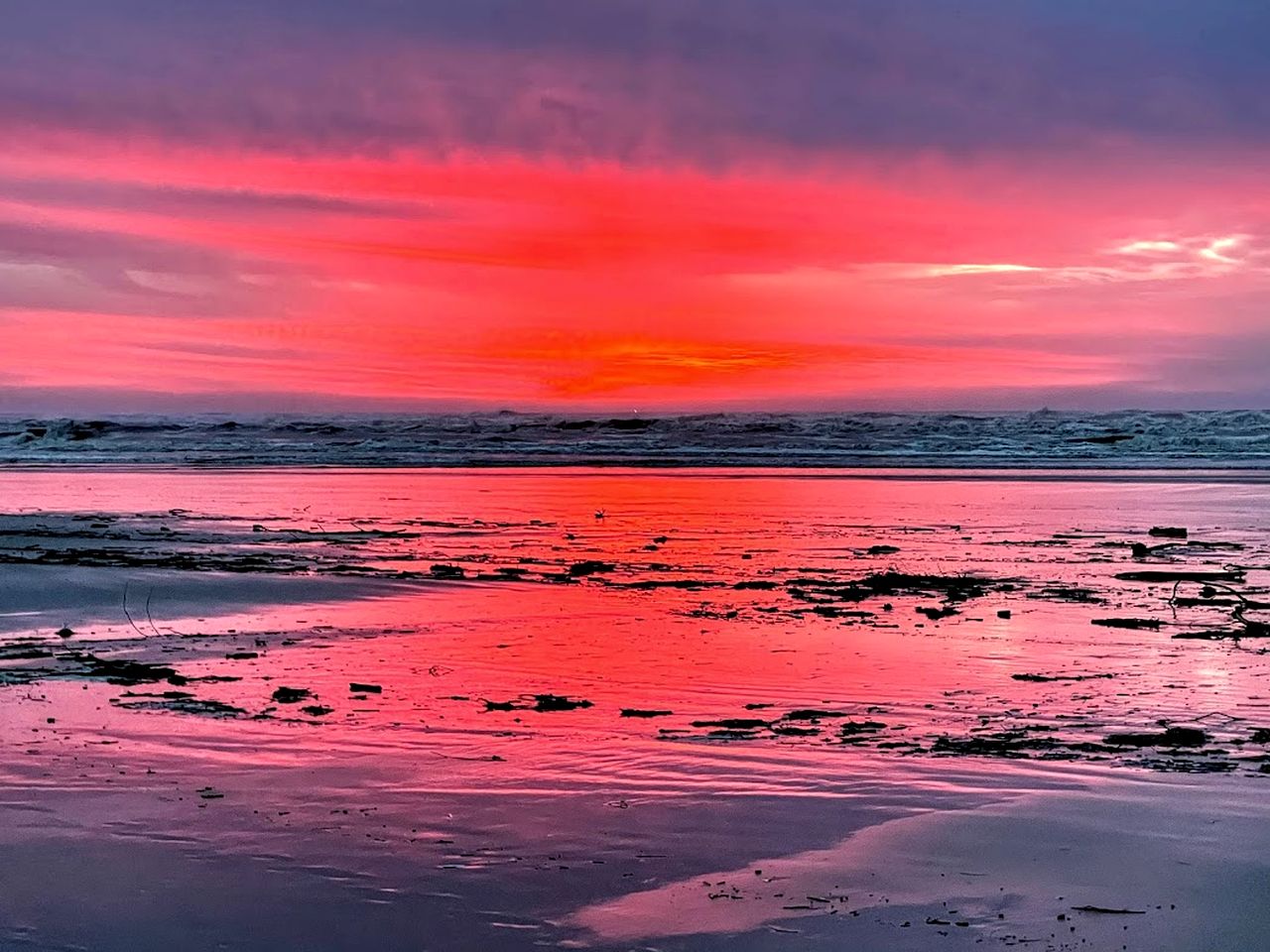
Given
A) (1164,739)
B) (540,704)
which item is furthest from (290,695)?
(1164,739)

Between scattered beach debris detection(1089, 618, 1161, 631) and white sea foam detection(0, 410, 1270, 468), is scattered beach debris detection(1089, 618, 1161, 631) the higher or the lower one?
the lower one

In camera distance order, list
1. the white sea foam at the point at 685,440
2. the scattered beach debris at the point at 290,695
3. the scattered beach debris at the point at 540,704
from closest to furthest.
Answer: the scattered beach debris at the point at 540,704, the scattered beach debris at the point at 290,695, the white sea foam at the point at 685,440

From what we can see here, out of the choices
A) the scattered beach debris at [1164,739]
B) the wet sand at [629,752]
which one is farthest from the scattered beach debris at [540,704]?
the scattered beach debris at [1164,739]

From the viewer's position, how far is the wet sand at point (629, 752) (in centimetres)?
545

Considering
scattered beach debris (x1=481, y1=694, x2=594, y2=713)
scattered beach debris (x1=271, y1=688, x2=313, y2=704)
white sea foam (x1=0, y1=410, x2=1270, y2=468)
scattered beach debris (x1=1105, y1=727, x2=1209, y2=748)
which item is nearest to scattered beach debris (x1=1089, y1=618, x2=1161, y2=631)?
scattered beach debris (x1=1105, y1=727, x2=1209, y2=748)

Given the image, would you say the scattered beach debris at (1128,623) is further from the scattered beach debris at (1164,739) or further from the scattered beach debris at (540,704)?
the scattered beach debris at (540,704)

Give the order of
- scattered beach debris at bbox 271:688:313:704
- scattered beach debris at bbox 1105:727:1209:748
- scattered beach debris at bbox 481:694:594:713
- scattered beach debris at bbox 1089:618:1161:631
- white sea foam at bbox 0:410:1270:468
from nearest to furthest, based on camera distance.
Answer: scattered beach debris at bbox 1105:727:1209:748 < scattered beach debris at bbox 481:694:594:713 < scattered beach debris at bbox 271:688:313:704 < scattered beach debris at bbox 1089:618:1161:631 < white sea foam at bbox 0:410:1270:468

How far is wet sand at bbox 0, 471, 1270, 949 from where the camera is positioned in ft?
17.9

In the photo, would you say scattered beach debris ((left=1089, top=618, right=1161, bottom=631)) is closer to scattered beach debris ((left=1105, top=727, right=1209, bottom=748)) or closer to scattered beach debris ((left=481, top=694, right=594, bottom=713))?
scattered beach debris ((left=1105, top=727, right=1209, bottom=748))

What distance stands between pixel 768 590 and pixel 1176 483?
1015 inches

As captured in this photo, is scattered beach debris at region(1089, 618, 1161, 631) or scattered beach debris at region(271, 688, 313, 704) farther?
scattered beach debris at region(1089, 618, 1161, 631)

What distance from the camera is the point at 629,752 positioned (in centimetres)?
796

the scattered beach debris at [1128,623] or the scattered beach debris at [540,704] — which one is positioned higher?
the scattered beach debris at [1128,623]

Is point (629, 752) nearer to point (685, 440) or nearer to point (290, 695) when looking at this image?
point (290, 695)
